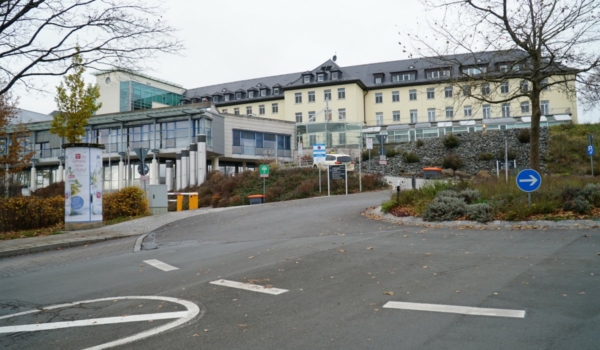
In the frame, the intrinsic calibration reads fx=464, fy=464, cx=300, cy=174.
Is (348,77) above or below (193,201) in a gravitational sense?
above

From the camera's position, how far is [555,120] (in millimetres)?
53656

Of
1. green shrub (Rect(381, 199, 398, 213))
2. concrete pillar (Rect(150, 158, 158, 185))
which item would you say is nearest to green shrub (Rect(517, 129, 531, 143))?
green shrub (Rect(381, 199, 398, 213))

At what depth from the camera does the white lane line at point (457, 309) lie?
488 centimetres

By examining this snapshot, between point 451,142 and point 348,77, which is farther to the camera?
point 348,77

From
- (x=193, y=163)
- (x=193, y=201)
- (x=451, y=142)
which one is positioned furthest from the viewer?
(x=193, y=163)

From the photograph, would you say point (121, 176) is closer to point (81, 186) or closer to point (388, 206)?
point (81, 186)

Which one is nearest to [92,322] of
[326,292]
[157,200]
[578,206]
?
[326,292]

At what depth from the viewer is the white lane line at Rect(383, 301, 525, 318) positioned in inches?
192

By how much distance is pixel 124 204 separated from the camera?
66.7ft

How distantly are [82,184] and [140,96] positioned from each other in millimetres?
52629

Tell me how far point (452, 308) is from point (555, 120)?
185ft

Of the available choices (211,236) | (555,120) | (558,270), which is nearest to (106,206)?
(211,236)

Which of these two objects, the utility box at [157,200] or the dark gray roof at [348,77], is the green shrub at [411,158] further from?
the utility box at [157,200]

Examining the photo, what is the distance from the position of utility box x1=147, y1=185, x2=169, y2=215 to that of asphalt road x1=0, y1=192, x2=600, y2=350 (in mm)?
9783
